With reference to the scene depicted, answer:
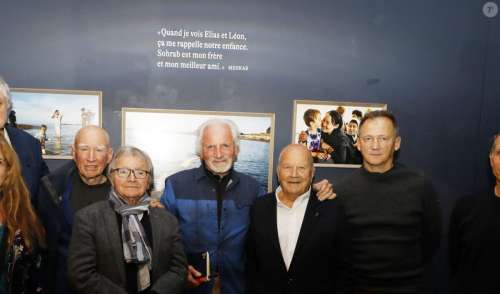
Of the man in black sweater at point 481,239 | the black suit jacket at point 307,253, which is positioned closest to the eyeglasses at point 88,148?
the black suit jacket at point 307,253

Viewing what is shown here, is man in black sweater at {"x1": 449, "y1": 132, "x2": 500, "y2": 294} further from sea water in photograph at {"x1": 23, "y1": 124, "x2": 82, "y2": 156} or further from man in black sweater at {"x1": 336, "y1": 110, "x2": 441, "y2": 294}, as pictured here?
sea water in photograph at {"x1": 23, "y1": 124, "x2": 82, "y2": 156}

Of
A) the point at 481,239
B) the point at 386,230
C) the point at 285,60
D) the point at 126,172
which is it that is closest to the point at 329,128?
the point at 285,60

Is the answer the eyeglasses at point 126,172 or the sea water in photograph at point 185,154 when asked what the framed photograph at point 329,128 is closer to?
the sea water in photograph at point 185,154

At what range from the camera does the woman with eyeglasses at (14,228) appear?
212 centimetres

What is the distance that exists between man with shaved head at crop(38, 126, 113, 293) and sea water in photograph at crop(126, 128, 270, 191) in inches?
23.0

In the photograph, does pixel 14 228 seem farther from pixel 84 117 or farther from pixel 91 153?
pixel 84 117

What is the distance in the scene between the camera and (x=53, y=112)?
2.96m

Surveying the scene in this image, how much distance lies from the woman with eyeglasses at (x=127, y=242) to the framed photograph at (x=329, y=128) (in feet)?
4.46

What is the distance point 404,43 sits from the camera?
124 inches

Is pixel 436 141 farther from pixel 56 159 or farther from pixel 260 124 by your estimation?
pixel 56 159

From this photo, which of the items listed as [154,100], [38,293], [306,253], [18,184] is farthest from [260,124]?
[38,293]

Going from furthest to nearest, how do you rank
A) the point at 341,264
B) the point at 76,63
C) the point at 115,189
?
the point at 76,63, the point at 341,264, the point at 115,189

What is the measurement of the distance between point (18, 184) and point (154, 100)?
3.78 feet

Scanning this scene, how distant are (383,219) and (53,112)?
2.55 metres
